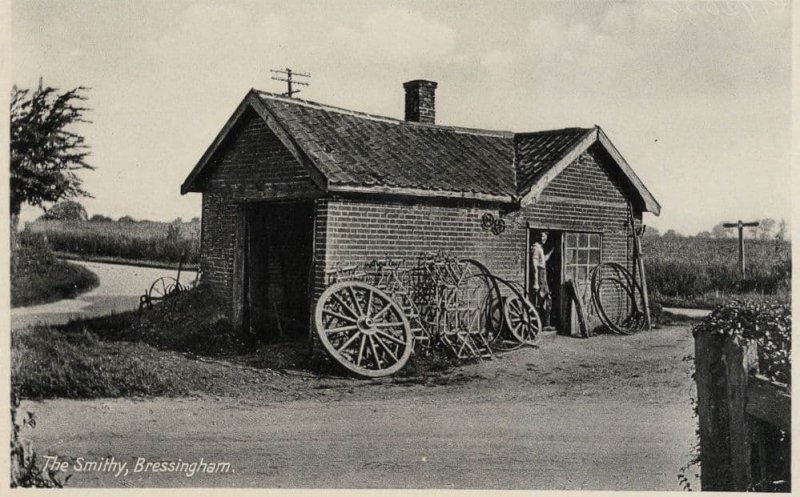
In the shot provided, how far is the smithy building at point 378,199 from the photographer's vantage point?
35.0 ft

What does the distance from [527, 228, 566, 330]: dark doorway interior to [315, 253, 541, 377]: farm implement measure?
4.40 ft

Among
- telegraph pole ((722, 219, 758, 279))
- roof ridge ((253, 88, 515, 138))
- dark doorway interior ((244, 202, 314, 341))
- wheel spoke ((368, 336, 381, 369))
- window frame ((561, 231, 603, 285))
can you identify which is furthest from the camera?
window frame ((561, 231, 603, 285))

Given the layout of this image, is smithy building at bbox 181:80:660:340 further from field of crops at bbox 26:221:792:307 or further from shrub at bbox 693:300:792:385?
shrub at bbox 693:300:792:385

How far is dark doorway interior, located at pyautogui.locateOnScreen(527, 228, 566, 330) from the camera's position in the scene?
13555 mm

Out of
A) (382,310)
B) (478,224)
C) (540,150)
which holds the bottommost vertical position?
(382,310)

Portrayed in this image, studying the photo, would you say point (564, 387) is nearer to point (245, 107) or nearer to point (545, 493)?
point (545, 493)

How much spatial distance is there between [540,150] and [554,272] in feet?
8.04

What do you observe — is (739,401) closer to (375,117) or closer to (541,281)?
(541,281)

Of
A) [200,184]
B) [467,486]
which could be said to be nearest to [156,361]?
[200,184]

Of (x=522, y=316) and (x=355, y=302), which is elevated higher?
(x=355, y=302)

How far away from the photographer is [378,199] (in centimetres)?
1076

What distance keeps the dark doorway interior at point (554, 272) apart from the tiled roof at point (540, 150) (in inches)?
41.8

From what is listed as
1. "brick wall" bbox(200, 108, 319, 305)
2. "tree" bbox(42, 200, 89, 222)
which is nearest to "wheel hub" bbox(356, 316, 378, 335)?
"brick wall" bbox(200, 108, 319, 305)

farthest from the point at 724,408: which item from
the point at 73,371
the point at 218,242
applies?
the point at 218,242
